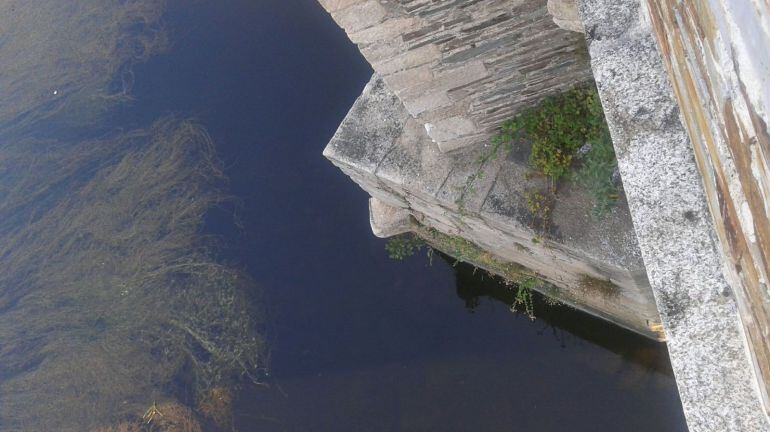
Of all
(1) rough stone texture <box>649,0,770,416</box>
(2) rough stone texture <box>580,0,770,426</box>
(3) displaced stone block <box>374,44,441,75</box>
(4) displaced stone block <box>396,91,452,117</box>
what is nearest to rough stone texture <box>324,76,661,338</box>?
(4) displaced stone block <box>396,91,452,117</box>

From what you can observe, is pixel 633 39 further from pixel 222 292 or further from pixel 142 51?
pixel 142 51

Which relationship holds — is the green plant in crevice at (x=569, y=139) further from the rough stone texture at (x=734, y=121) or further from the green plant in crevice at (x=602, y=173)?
the rough stone texture at (x=734, y=121)

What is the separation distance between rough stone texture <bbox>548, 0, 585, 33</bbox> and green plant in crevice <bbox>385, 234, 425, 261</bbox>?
3081mm

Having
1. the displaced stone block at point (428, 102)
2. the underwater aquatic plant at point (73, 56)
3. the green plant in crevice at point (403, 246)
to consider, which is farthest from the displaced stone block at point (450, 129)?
the underwater aquatic plant at point (73, 56)

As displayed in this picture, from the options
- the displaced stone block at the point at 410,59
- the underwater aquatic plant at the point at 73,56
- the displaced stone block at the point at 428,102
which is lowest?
the displaced stone block at the point at 428,102

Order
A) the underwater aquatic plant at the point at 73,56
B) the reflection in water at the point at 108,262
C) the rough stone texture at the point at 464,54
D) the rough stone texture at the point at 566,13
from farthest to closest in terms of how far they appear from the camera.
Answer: the underwater aquatic plant at the point at 73,56
the reflection in water at the point at 108,262
the rough stone texture at the point at 464,54
the rough stone texture at the point at 566,13

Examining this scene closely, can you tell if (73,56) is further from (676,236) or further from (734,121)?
(734,121)

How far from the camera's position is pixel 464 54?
8.70ft

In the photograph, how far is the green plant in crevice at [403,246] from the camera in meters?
5.25

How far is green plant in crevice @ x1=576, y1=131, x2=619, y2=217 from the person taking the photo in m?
2.72

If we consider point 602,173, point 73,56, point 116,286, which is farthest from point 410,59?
point 73,56

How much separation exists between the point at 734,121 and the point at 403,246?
4248 mm

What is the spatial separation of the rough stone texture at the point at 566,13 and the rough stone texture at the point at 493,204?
1038mm

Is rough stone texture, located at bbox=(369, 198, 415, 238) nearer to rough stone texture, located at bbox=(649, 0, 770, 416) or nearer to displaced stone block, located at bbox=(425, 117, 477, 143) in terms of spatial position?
displaced stone block, located at bbox=(425, 117, 477, 143)
